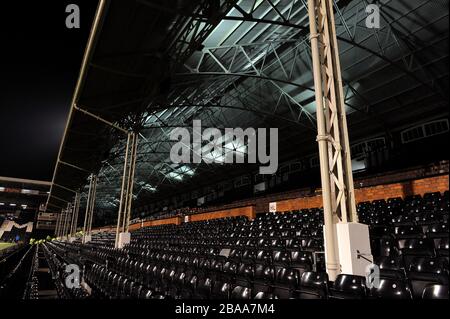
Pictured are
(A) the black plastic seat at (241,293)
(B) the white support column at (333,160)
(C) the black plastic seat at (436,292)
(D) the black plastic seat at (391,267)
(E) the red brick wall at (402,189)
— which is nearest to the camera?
(C) the black plastic seat at (436,292)

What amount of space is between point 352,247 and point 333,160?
125 cm

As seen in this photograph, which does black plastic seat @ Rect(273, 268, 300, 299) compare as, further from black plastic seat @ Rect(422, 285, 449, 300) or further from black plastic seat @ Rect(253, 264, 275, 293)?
black plastic seat @ Rect(422, 285, 449, 300)

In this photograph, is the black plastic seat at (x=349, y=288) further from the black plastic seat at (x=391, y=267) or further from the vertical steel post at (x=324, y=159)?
the vertical steel post at (x=324, y=159)

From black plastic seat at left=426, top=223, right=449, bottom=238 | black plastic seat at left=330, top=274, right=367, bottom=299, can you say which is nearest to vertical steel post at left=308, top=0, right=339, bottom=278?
black plastic seat at left=330, top=274, right=367, bottom=299

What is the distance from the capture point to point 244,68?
13594mm

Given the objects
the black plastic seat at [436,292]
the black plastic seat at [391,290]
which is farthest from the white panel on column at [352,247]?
the black plastic seat at [436,292]

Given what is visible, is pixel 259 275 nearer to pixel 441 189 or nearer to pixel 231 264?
pixel 231 264

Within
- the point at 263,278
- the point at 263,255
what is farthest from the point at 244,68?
the point at 263,278

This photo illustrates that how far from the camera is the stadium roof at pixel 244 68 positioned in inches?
308

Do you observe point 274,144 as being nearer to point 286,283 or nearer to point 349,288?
point 286,283

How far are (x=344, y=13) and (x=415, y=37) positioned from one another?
2800mm

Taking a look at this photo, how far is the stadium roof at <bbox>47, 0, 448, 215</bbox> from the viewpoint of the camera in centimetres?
783

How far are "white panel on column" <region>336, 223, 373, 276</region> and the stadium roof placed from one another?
587 centimetres

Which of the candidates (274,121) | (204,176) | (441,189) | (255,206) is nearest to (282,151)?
(274,121)
